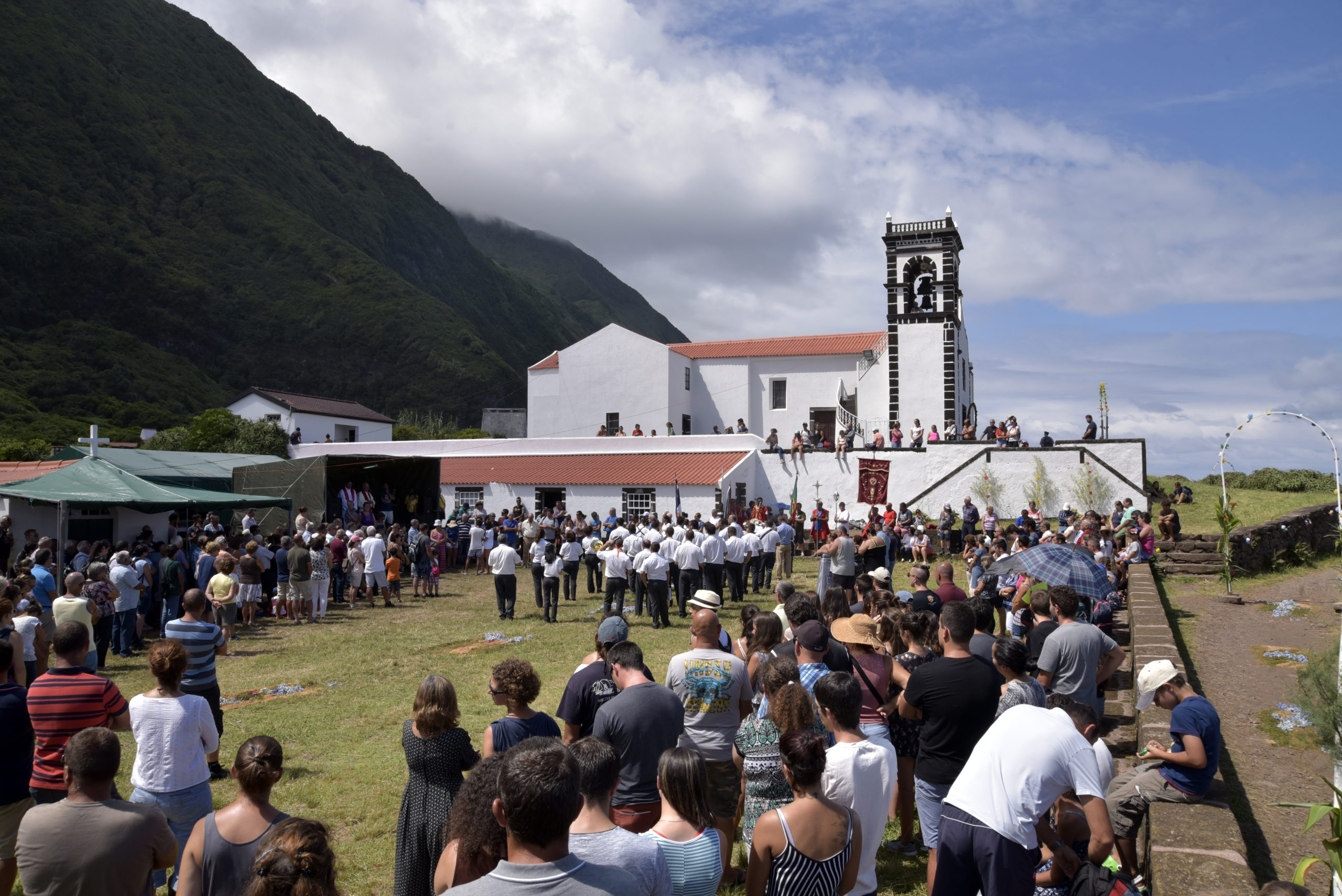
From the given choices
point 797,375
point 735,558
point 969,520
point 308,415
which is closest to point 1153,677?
point 735,558

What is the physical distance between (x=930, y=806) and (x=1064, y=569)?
14.2 ft

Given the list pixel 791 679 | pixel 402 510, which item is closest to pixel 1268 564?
pixel 791 679

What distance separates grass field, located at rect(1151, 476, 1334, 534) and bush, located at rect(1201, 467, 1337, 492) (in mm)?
1344

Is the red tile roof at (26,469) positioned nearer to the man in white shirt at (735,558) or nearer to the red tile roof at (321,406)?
the man in white shirt at (735,558)

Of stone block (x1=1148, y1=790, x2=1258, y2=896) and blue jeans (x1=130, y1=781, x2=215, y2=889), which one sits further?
blue jeans (x1=130, y1=781, x2=215, y2=889)

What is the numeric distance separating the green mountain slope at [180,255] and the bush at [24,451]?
770 inches

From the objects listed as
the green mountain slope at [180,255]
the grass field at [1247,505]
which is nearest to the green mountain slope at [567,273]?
the green mountain slope at [180,255]

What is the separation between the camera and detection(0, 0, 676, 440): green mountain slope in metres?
68.9

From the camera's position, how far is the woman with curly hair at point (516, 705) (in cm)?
407

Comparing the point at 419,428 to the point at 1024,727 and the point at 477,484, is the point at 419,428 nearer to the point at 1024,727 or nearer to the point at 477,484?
the point at 477,484

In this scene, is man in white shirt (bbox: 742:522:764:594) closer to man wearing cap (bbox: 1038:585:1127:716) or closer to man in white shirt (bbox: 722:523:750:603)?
man in white shirt (bbox: 722:523:750:603)

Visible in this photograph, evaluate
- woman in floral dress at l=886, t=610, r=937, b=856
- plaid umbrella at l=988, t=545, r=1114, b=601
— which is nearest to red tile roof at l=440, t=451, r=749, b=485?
plaid umbrella at l=988, t=545, r=1114, b=601

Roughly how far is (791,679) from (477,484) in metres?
28.8

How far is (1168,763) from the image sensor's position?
16.3 feet
